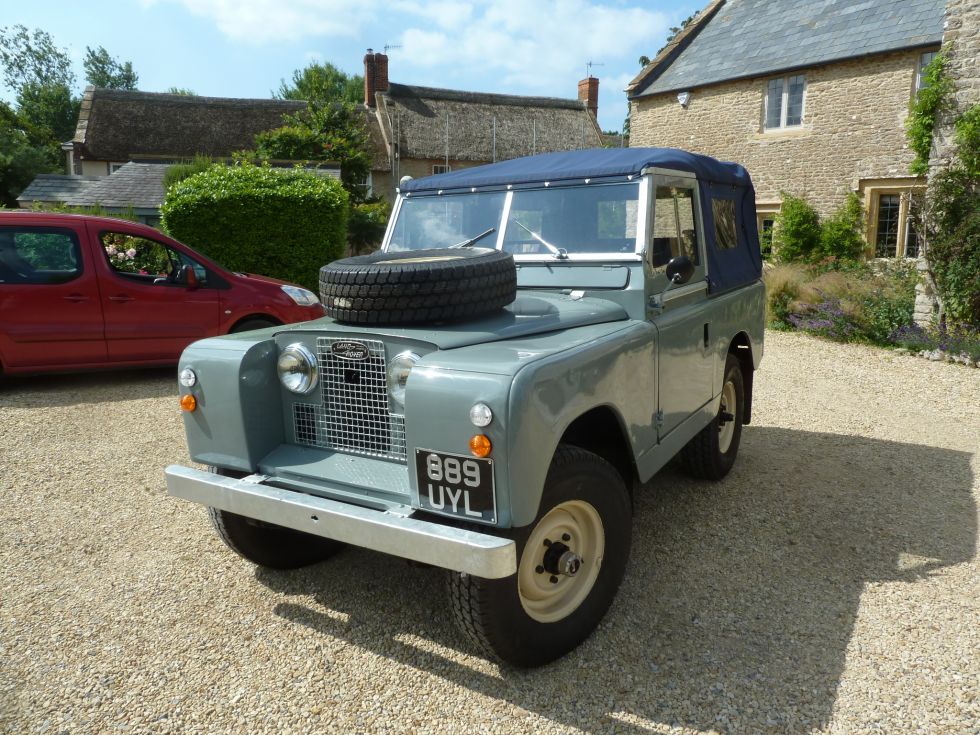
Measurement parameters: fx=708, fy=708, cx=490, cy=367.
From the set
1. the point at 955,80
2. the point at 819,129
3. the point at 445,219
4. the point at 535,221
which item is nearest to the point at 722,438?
the point at 535,221

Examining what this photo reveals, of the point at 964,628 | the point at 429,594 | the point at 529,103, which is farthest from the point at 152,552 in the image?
the point at 529,103

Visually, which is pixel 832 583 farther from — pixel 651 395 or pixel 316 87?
pixel 316 87

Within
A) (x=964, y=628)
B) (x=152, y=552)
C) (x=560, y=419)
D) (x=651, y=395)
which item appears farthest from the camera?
(x=152, y=552)

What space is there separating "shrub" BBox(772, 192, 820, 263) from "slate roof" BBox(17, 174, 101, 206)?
18.0 meters

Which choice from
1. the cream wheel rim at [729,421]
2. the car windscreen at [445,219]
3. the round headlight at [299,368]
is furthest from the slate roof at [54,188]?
the cream wheel rim at [729,421]

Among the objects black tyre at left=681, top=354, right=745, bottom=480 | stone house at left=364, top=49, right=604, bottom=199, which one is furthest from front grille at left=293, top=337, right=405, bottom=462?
stone house at left=364, top=49, right=604, bottom=199

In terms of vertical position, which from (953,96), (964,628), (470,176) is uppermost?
(953,96)

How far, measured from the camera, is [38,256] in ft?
24.2

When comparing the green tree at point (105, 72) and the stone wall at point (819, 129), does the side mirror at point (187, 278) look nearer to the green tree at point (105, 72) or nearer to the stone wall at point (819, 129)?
the stone wall at point (819, 129)

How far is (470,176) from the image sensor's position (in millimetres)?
4246

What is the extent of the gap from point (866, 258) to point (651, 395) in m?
14.6

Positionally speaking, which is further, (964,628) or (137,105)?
(137,105)

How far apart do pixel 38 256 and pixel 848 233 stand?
15399 mm

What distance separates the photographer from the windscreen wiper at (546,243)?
12.6ft
